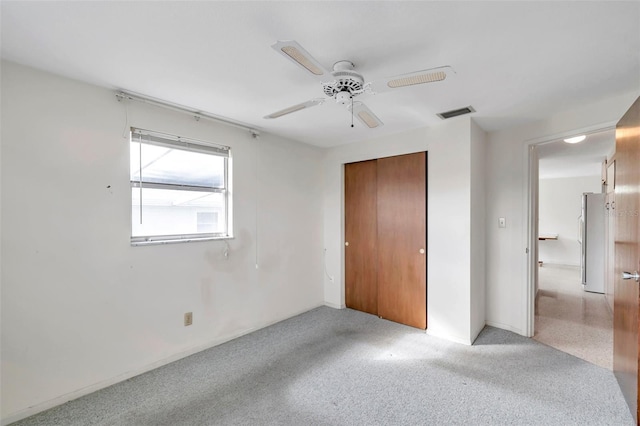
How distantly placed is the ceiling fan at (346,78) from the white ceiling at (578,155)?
2.41m

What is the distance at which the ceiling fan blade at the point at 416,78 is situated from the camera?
1389mm

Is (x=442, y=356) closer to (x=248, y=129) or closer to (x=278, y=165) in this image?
(x=278, y=165)

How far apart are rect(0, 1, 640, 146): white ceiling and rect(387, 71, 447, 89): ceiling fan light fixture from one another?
26 centimetres

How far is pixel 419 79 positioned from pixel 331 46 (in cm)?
55

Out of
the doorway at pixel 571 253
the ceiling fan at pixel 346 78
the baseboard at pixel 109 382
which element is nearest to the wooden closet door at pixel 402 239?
the doorway at pixel 571 253

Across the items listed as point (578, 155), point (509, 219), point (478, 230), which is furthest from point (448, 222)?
point (578, 155)

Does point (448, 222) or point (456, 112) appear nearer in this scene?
point (456, 112)

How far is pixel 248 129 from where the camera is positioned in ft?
10.3

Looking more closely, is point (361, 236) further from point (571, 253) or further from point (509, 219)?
point (571, 253)

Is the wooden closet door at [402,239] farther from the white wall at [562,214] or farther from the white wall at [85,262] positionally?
the white wall at [562,214]

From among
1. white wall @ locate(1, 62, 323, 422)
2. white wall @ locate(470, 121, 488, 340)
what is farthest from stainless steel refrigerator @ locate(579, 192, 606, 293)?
white wall @ locate(1, 62, 323, 422)

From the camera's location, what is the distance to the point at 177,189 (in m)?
2.65

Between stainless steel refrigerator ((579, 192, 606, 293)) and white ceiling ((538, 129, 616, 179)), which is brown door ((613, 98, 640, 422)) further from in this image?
stainless steel refrigerator ((579, 192, 606, 293))

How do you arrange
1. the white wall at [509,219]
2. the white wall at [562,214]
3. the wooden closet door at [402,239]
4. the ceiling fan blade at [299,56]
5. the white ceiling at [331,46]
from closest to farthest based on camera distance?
the ceiling fan blade at [299,56] < the white ceiling at [331,46] < the white wall at [509,219] < the wooden closet door at [402,239] < the white wall at [562,214]
